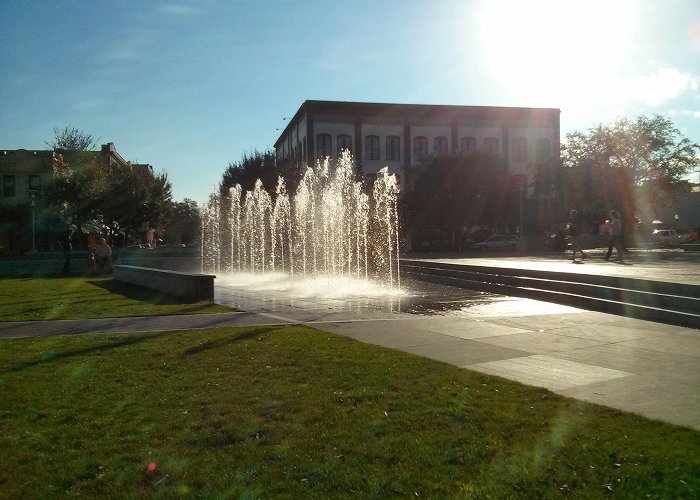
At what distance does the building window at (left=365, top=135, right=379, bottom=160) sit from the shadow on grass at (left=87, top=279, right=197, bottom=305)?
4371 centimetres

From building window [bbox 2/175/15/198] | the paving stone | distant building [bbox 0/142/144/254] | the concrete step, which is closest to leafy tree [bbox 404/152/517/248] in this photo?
distant building [bbox 0/142/144/254]

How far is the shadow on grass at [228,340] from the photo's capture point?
8.43 meters

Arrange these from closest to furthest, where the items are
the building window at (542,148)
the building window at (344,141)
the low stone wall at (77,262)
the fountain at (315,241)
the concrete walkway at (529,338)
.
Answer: the concrete walkway at (529,338) < the fountain at (315,241) < the low stone wall at (77,262) < the building window at (344,141) < the building window at (542,148)

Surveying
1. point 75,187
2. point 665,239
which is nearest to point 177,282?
point 75,187

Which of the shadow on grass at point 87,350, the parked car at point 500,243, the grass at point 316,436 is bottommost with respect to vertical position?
the grass at point 316,436

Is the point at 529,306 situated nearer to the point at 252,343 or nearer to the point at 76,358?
the point at 252,343

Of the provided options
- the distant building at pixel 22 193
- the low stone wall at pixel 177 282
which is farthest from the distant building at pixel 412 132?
the low stone wall at pixel 177 282

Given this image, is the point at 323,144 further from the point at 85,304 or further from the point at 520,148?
the point at 85,304

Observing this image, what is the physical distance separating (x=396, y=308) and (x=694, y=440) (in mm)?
9305

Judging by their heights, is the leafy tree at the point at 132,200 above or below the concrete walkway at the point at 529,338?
above

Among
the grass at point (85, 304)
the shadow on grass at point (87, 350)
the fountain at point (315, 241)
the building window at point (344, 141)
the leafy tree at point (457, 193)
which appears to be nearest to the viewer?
the shadow on grass at point (87, 350)

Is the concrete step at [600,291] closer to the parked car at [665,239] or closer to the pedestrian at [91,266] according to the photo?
the pedestrian at [91,266]

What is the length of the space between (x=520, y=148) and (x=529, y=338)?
62.4 meters

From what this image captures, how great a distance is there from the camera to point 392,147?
215 ft
